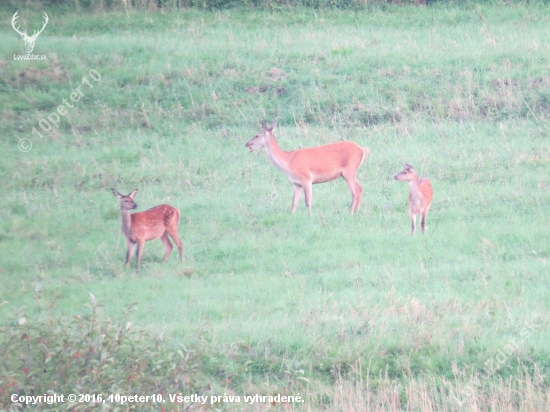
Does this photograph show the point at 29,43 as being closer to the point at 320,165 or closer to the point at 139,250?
the point at 320,165

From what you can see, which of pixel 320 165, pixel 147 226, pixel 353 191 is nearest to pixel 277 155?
pixel 320 165

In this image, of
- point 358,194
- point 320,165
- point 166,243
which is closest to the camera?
point 166,243

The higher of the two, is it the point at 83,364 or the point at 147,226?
the point at 83,364

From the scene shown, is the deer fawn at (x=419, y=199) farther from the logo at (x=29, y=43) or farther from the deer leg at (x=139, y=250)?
the logo at (x=29, y=43)

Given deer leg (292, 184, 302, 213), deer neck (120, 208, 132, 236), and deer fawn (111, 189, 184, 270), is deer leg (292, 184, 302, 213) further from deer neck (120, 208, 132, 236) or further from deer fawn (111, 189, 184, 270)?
deer neck (120, 208, 132, 236)

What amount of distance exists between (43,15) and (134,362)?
19.5 m

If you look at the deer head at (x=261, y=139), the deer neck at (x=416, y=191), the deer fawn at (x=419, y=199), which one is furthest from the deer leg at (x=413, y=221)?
the deer head at (x=261, y=139)

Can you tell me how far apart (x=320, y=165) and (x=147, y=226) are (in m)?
3.38

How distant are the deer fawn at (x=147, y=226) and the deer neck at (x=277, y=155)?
2689 millimetres

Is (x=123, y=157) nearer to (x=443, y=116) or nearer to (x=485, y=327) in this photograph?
(x=443, y=116)

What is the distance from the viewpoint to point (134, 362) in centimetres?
654

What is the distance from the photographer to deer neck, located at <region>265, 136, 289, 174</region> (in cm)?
1274

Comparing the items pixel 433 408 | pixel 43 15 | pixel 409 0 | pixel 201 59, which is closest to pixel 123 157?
pixel 201 59

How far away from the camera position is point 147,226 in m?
10.2
